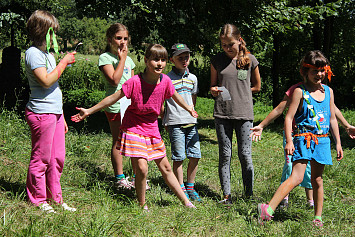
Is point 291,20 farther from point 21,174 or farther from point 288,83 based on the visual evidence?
point 288,83

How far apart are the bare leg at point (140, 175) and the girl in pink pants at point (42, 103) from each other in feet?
1.99

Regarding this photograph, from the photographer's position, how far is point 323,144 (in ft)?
10.7

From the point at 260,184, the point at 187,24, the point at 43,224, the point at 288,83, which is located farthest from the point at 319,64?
the point at 288,83

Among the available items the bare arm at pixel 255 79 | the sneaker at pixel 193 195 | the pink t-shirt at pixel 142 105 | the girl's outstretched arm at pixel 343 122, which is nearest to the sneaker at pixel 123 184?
the sneaker at pixel 193 195

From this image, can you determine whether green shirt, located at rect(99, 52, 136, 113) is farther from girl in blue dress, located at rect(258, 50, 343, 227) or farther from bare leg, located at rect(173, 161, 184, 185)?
girl in blue dress, located at rect(258, 50, 343, 227)

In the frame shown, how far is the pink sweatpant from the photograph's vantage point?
296cm

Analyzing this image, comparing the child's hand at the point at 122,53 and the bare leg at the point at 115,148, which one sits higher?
Answer: the child's hand at the point at 122,53

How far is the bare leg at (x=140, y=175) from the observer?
129 inches

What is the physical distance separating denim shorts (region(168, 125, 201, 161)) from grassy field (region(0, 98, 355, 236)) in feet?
1.47

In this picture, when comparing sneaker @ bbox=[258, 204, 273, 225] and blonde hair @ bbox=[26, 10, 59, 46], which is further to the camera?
sneaker @ bbox=[258, 204, 273, 225]

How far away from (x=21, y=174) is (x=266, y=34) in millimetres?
6353

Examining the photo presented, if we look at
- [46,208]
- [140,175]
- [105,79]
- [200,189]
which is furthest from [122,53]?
[200,189]

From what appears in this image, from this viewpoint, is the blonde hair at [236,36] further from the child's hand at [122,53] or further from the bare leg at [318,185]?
the bare leg at [318,185]

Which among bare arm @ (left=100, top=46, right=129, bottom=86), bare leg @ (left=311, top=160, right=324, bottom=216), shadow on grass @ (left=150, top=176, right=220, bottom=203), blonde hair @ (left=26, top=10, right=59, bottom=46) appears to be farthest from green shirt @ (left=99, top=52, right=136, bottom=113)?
bare leg @ (left=311, top=160, right=324, bottom=216)
